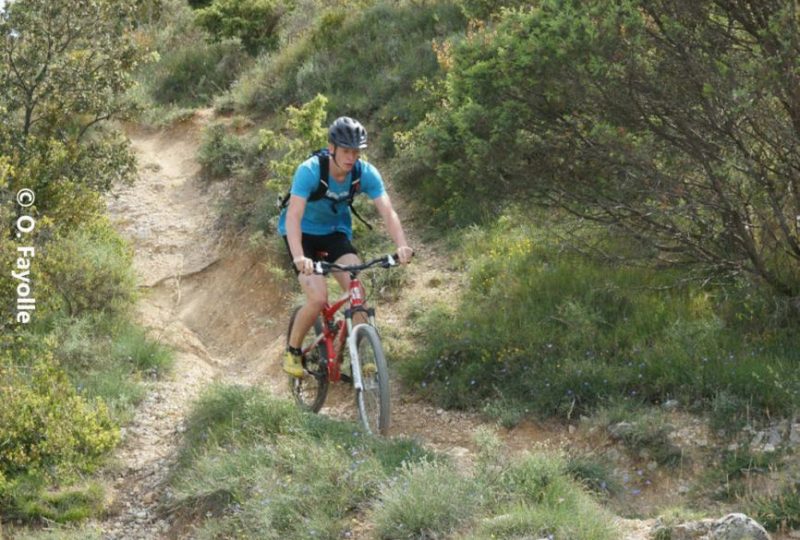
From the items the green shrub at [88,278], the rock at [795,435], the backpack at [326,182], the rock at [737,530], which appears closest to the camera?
the rock at [737,530]

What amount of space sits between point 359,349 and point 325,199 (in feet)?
3.67

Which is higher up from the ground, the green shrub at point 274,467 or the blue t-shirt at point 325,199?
the blue t-shirt at point 325,199

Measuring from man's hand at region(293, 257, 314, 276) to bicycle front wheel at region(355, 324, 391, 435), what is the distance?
57 cm

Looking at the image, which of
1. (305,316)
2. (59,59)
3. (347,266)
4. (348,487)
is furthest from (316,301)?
(59,59)

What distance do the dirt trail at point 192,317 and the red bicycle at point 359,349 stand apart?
62cm

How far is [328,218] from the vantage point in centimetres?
778

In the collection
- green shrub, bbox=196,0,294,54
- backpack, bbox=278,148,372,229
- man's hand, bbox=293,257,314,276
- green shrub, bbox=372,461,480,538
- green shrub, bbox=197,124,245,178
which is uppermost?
green shrub, bbox=196,0,294,54

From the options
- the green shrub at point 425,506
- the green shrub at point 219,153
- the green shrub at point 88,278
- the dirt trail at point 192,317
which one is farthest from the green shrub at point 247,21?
the green shrub at point 425,506

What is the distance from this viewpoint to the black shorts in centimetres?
779

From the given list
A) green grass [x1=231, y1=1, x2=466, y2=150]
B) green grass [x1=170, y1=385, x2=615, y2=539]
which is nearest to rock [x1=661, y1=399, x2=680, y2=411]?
green grass [x1=170, y1=385, x2=615, y2=539]

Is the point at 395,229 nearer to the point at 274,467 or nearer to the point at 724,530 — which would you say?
the point at 274,467

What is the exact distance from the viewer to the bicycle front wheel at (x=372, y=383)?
7203 millimetres

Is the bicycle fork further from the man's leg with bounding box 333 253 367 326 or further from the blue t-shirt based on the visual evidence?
the blue t-shirt

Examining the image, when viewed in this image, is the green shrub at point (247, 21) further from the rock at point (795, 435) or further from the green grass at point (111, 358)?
the rock at point (795, 435)
